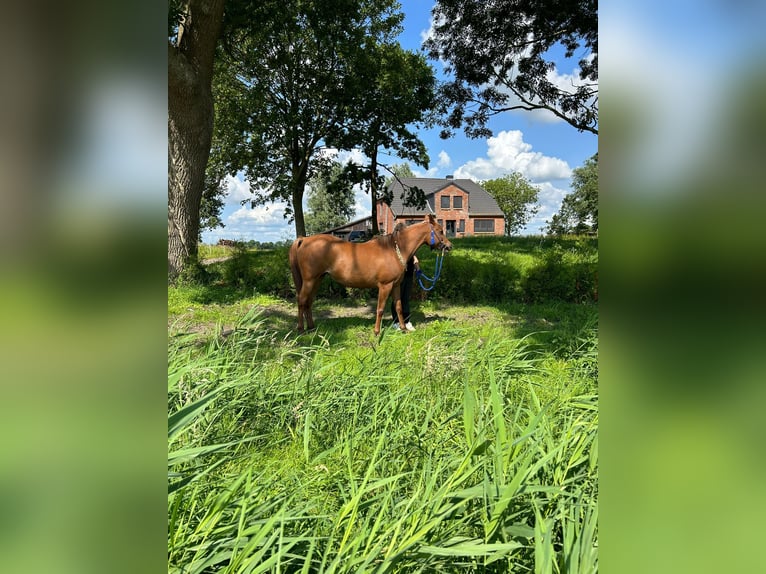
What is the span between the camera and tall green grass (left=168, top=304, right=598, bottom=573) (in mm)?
1413

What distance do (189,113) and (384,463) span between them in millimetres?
9351

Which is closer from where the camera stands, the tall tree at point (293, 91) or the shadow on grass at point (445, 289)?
the shadow on grass at point (445, 289)

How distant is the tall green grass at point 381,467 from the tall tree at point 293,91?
550 inches

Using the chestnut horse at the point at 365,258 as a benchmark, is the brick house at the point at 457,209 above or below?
above

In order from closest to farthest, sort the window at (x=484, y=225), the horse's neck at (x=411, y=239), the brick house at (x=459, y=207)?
the horse's neck at (x=411, y=239) < the brick house at (x=459, y=207) < the window at (x=484, y=225)

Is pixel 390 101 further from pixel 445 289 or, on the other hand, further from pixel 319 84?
pixel 445 289

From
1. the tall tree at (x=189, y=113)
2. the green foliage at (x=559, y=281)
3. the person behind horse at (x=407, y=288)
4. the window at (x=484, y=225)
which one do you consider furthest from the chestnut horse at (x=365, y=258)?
the window at (x=484, y=225)

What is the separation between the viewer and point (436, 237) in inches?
270

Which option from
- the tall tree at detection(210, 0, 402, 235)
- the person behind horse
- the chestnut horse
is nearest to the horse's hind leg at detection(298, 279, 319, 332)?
the chestnut horse

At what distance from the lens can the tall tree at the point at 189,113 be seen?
880 cm

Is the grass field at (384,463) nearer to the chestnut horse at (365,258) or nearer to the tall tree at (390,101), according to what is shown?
the chestnut horse at (365,258)
